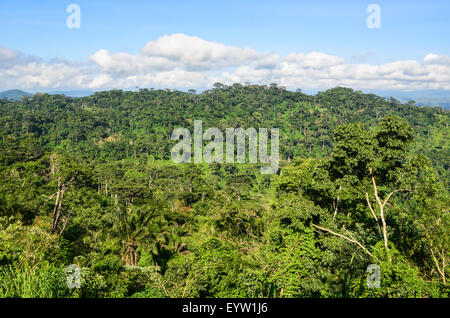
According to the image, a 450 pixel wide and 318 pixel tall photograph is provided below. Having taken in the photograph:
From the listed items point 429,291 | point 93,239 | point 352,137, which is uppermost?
point 352,137

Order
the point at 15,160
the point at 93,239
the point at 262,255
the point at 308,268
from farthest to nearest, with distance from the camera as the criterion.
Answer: the point at 15,160, the point at 93,239, the point at 262,255, the point at 308,268

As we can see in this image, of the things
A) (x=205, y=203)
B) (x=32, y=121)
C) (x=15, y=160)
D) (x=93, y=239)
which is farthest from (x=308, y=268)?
(x=32, y=121)

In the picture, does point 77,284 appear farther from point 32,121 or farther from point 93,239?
point 32,121

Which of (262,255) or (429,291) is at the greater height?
(429,291)

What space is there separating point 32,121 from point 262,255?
113m

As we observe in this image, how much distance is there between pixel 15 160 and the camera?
2048 inches

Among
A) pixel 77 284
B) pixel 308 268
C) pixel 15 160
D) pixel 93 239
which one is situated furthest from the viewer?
pixel 15 160

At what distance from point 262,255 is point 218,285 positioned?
393cm

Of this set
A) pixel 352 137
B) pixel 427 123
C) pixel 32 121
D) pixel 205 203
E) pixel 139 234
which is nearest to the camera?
pixel 352 137
